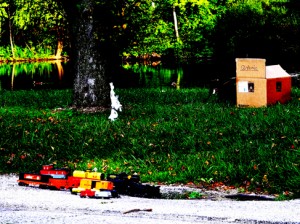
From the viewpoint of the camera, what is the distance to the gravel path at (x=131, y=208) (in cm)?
612

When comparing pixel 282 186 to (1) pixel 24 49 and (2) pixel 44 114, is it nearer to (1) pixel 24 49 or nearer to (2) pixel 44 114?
(2) pixel 44 114

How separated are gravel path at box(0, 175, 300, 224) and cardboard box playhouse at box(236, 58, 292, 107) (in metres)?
5.82

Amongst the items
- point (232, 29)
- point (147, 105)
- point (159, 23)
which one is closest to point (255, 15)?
point (232, 29)

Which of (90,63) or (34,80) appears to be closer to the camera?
(90,63)

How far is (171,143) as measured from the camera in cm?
1074

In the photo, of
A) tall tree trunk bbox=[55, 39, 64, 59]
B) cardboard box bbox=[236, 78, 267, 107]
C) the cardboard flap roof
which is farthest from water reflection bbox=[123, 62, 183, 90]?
tall tree trunk bbox=[55, 39, 64, 59]

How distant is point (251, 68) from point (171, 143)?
353 centimetres

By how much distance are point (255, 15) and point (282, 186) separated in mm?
28004

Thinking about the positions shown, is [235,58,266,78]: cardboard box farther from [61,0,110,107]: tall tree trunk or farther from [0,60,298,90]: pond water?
[0,60,298,90]: pond water

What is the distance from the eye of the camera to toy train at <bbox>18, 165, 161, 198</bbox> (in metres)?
7.70

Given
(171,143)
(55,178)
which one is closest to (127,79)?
(171,143)

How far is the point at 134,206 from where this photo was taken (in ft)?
22.8

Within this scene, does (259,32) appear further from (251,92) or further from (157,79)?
(251,92)

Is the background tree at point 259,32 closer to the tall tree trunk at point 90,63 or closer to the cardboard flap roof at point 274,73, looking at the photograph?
the cardboard flap roof at point 274,73
